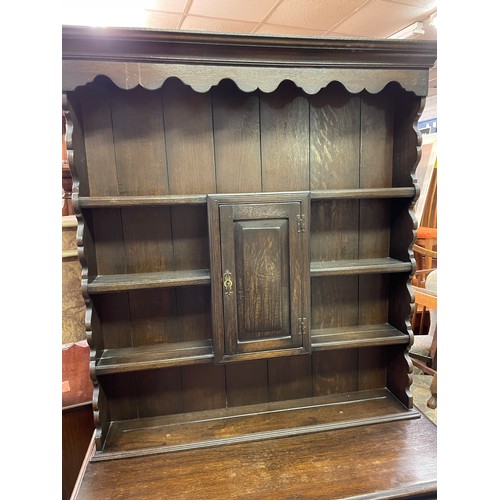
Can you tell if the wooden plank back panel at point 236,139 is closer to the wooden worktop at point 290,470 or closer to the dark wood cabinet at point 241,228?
the dark wood cabinet at point 241,228

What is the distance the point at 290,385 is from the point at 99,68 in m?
1.35

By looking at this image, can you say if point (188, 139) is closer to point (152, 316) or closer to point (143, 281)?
point (143, 281)

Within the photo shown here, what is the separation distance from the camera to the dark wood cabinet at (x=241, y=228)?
48.6 inches

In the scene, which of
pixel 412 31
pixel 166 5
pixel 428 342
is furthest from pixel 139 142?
pixel 412 31

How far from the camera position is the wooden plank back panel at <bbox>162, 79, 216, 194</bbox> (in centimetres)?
136

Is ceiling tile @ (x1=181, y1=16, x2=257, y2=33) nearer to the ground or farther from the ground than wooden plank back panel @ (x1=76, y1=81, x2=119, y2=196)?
farther from the ground

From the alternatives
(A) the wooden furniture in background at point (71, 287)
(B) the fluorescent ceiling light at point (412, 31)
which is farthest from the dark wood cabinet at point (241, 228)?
(B) the fluorescent ceiling light at point (412, 31)

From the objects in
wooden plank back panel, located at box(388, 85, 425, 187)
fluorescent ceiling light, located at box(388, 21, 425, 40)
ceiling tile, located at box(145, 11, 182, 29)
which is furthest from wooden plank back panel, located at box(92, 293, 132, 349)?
fluorescent ceiling light, located at box(388, 21, 425, 40)

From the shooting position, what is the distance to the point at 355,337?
4.85 ft

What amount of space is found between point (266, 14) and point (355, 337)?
107 inches

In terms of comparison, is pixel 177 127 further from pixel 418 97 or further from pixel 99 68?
pixel 418 97

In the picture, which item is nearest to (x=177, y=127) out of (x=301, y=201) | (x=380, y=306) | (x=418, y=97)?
(x=301, y=201)

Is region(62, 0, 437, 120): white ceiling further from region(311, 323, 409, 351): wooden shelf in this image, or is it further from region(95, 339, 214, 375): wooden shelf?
region(95, 339, 214, 375): wooden shelf

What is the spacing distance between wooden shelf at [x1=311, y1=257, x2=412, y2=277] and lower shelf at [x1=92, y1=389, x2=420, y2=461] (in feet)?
1.85
